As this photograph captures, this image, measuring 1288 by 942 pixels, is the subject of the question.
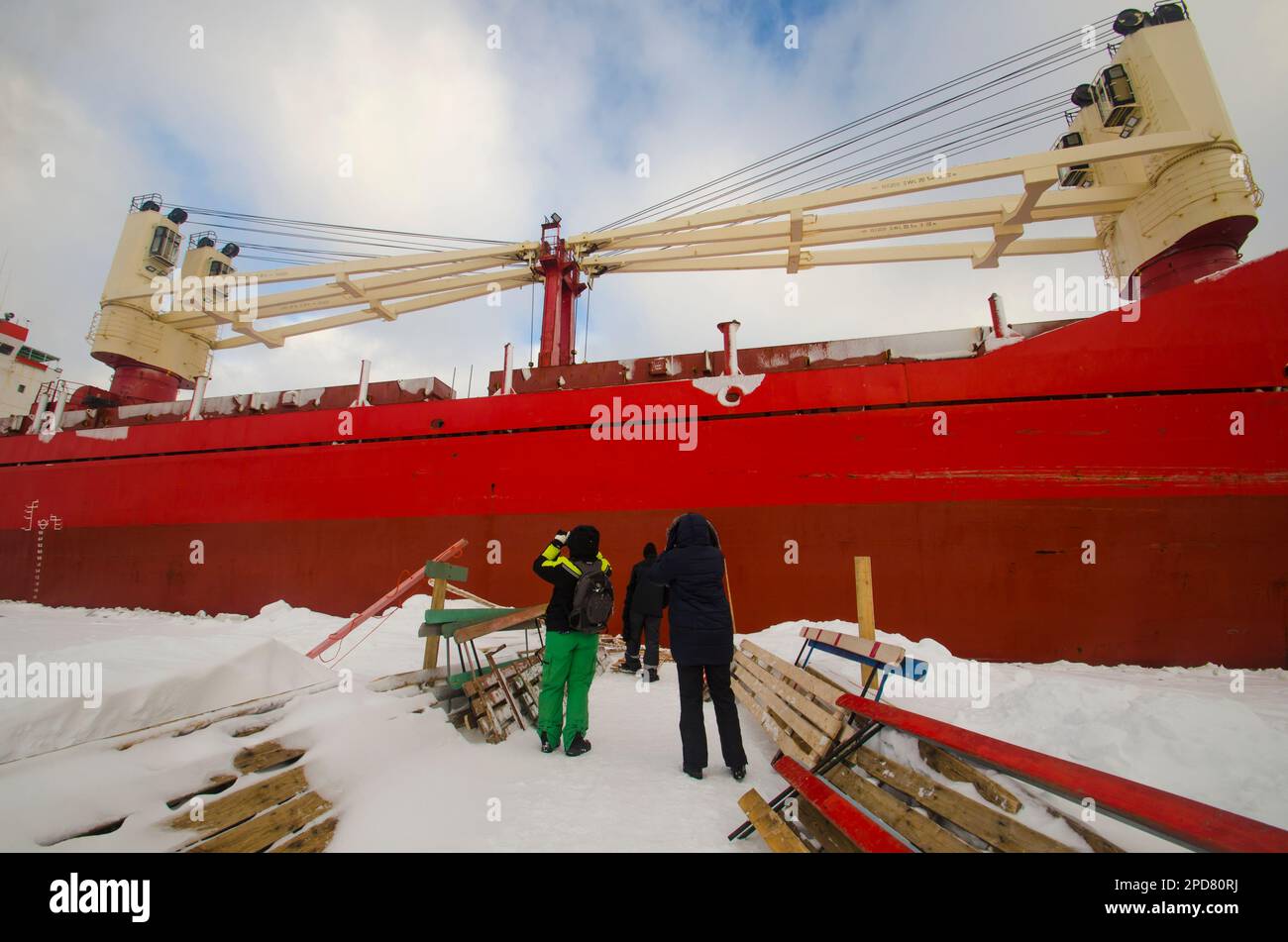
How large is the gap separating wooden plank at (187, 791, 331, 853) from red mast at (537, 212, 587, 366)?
9.93 metres

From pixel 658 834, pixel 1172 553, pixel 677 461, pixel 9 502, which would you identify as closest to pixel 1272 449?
pixel 1172 553

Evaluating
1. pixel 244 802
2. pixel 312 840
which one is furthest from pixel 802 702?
pixel 244 802

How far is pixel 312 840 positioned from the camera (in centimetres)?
223

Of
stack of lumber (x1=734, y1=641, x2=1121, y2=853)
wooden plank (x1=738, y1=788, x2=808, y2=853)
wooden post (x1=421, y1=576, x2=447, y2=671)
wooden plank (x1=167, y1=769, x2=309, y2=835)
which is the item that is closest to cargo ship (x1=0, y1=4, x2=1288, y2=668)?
wooden post (x1=421, y1=576, x2=447, y2=671)

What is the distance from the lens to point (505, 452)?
8.48 meters

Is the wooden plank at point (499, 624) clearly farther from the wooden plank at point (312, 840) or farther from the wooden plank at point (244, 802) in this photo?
the wooden plank at point (312, 840)

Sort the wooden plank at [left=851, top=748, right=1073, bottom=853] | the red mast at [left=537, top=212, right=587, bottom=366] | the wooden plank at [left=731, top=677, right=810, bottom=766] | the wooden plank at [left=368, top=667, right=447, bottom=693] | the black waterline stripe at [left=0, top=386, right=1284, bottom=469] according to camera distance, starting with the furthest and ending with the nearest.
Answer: the red mast at [left=537, top=212, right=587, bottom=366] → the black waterline stripe at [left=0, top=386, right=1284, bottom=469] → the wooden plank at [left=368, top=667, right=447, bottom=693] → the wooden plank at [left=731, top=677, right=810, bottom=766] → the wooden plank at [left=851, top=748, right=1073, bottom=853]

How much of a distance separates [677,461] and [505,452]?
9.30 ft

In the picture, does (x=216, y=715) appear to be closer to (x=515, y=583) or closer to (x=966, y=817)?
(x=966, y=817)

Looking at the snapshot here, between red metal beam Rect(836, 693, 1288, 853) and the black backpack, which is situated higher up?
the black backpack

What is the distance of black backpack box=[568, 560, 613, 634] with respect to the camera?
12.0 ft

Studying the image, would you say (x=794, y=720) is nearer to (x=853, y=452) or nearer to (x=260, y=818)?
(x=260, y=818)

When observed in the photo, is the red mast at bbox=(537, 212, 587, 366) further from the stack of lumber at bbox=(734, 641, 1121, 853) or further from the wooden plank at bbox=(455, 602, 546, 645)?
the stack of lumber at bbox=(734, 641, 1121, 853)

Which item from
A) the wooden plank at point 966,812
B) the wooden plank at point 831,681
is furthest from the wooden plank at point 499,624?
the wooden plank at point 966,812
